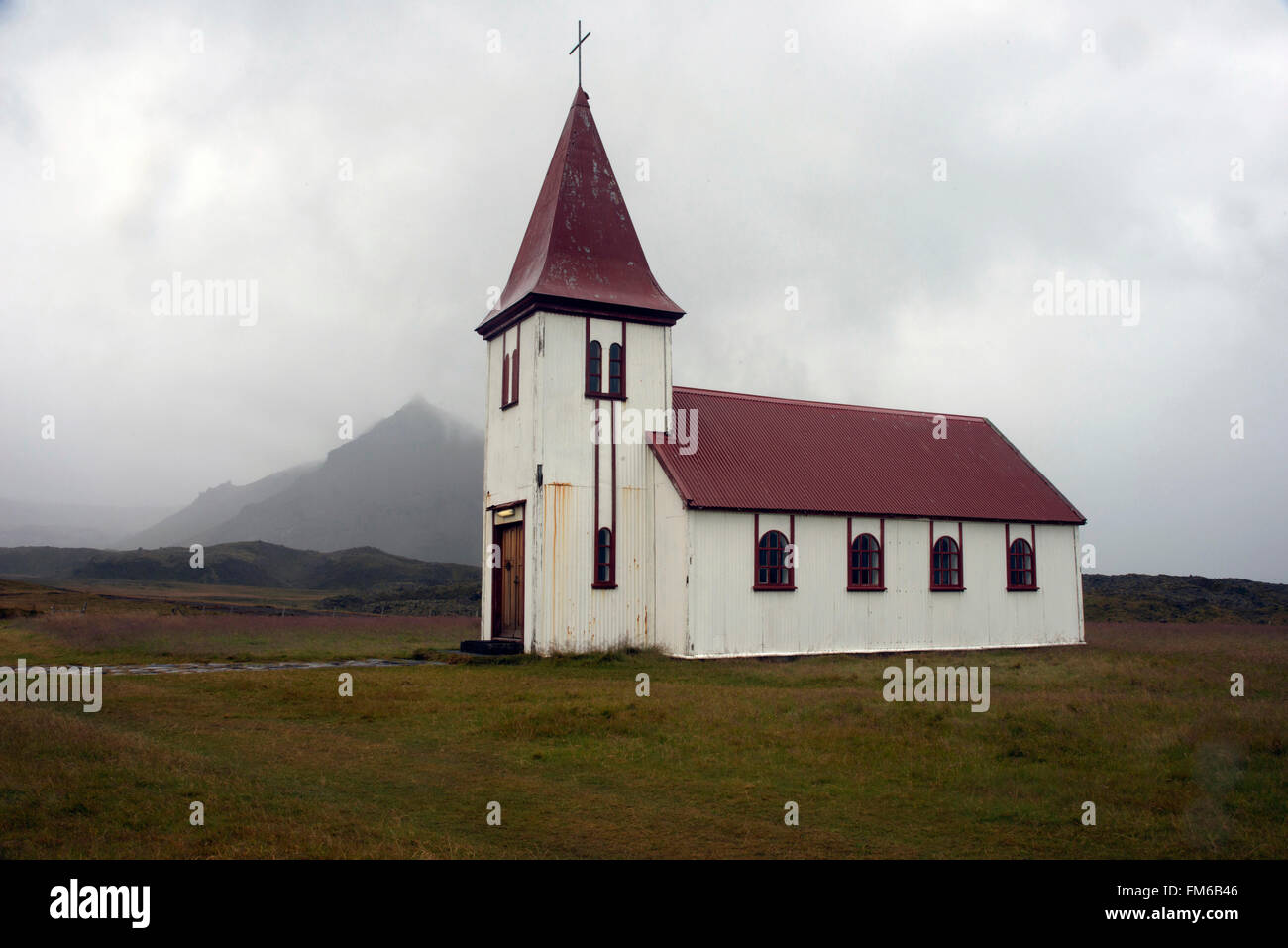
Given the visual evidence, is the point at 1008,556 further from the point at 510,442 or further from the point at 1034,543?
the point at 510,442

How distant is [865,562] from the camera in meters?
28.0

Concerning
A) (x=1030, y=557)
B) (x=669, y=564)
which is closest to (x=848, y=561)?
(x=669, y=564)

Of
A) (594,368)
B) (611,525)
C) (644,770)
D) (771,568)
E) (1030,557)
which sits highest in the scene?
(594,368)

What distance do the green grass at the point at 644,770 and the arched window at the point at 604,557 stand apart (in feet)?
22.4

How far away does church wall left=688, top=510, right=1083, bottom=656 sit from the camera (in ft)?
82.6

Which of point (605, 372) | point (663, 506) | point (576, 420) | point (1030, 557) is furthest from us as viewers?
point (1030, 557)

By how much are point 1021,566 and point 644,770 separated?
23132 mm

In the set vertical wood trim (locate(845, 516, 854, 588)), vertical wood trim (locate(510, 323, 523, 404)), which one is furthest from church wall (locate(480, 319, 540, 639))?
vertical wood trim (locate(845, 516, 854, 588))

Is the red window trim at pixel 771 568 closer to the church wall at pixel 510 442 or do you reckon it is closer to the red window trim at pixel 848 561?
the red window trim at pixel 848 561

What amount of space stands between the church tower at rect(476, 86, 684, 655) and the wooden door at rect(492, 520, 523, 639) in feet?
0.15

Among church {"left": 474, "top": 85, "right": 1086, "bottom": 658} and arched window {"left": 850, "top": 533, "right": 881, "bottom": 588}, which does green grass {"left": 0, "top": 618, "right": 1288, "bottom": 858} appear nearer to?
church {"left": 474, "top": 85, "right": 1086, "bottom": 658}
